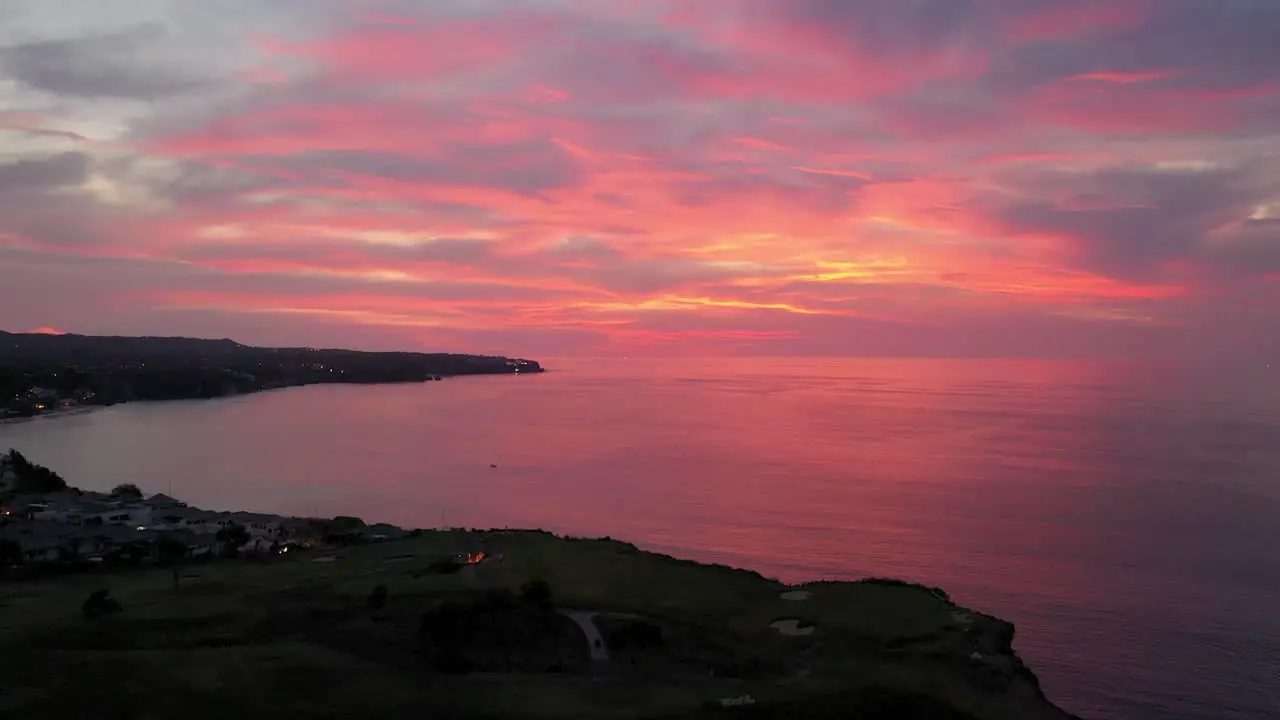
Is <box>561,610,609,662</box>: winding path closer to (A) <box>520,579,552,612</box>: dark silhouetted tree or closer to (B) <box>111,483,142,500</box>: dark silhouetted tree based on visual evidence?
(A) <box>520,579,552,612</box>: dark silhouetted tree

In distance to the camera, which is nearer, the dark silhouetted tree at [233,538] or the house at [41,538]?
the house at [41,538]

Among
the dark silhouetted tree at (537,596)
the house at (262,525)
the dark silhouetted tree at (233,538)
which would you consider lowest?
the house at (262,525)

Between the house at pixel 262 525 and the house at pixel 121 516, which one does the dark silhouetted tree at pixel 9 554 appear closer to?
the house at pixel 121 516

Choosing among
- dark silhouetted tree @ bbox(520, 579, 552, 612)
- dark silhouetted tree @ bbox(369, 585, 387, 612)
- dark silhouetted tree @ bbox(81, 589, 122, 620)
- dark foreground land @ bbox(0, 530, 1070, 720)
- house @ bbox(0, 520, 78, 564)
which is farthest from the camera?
house @ bbox(0, 520, 78, 564)

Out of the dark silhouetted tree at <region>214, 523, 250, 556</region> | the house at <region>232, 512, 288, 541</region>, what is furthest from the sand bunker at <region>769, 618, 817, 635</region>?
the house at <region>232, 512, 288, 541</region>

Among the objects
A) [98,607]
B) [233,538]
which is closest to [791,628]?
[98,607]

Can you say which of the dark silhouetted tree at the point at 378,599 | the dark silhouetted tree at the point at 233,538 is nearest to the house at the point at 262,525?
the dark silhouetted tree at the point at 233,538
